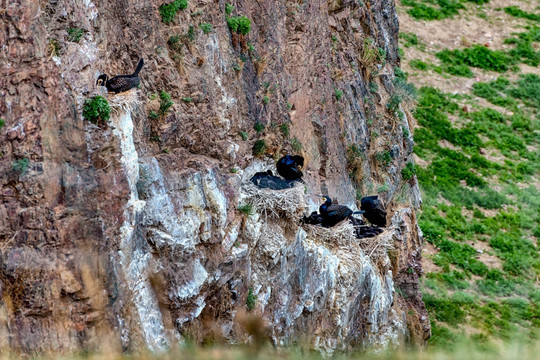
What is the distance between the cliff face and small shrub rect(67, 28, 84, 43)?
10 centimetres

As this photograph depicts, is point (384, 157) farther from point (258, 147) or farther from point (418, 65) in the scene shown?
point (418, 65)

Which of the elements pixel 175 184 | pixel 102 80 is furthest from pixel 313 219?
pixel 102 80

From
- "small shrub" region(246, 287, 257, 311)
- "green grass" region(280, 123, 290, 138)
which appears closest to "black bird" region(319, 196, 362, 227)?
"green grass" region(280, 123, 290, 138)

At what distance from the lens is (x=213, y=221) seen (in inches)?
388

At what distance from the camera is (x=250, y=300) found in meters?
10.6

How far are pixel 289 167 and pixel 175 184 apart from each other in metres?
2.91

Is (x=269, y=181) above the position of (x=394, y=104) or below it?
above

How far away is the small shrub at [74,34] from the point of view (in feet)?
27.2

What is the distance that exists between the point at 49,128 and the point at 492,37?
3051 cm

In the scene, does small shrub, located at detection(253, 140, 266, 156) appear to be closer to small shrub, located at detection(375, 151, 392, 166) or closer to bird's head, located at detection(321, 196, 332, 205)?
bird's head, located at detection(321, 196, 332, 205)

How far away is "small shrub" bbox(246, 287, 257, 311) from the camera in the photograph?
34.5 ft

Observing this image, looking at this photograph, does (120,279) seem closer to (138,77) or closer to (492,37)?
(138,77)

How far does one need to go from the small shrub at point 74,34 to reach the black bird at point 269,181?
393cm

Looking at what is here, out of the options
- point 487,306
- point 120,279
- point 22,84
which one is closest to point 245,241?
point 120,279
